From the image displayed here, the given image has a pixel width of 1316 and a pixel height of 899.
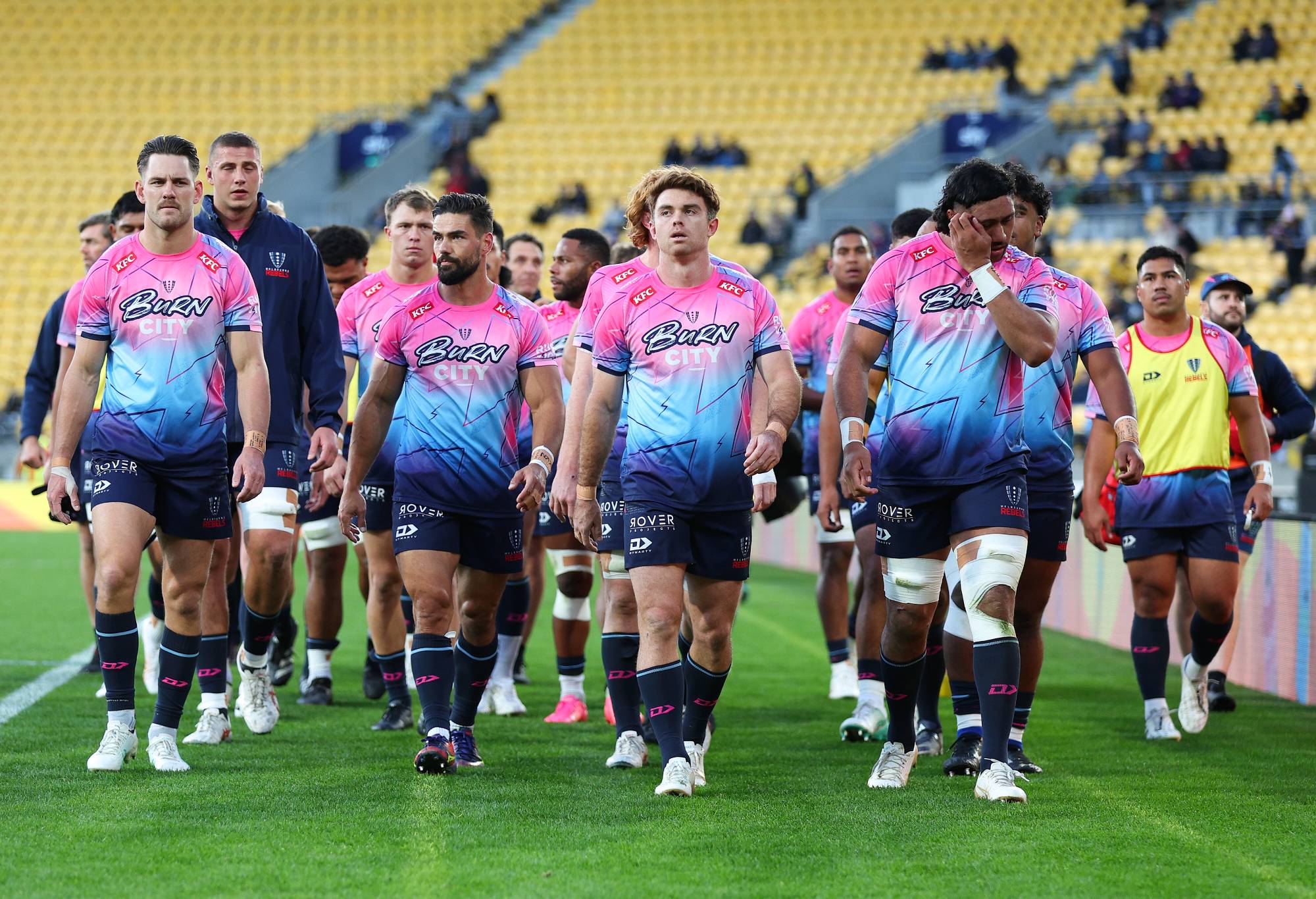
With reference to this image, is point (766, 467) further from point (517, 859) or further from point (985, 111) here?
point (985, 111)

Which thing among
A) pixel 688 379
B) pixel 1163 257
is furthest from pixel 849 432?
pixel 1163 257

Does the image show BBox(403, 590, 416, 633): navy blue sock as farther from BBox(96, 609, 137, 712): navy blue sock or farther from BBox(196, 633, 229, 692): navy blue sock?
BBox(96, 609, 137, 712): navy blue sock

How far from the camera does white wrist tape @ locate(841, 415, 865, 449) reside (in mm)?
5633

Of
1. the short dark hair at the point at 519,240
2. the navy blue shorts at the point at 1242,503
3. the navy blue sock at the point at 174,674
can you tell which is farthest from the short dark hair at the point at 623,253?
the navy blue shorts at the point at 1242,503

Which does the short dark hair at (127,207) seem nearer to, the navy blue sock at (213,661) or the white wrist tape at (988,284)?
the navy blue sock at (213,661)

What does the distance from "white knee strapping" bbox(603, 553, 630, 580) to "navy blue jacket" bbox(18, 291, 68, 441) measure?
3.33 m

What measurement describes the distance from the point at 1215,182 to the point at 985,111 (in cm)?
517

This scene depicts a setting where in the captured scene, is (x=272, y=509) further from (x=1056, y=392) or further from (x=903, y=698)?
(x=1056, y=392)

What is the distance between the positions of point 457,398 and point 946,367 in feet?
6.05

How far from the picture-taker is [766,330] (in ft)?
19.1

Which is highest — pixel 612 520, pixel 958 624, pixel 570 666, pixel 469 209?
pixel 469 209

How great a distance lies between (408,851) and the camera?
4.62 metres

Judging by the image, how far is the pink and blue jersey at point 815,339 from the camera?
848 cm

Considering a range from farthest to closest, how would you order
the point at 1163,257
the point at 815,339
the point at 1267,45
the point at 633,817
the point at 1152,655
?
1. the point at 1267,45
2. the point at 815,339
3. the point at 1163,257
4. the point at 1152,655
5. the point at 633,817
